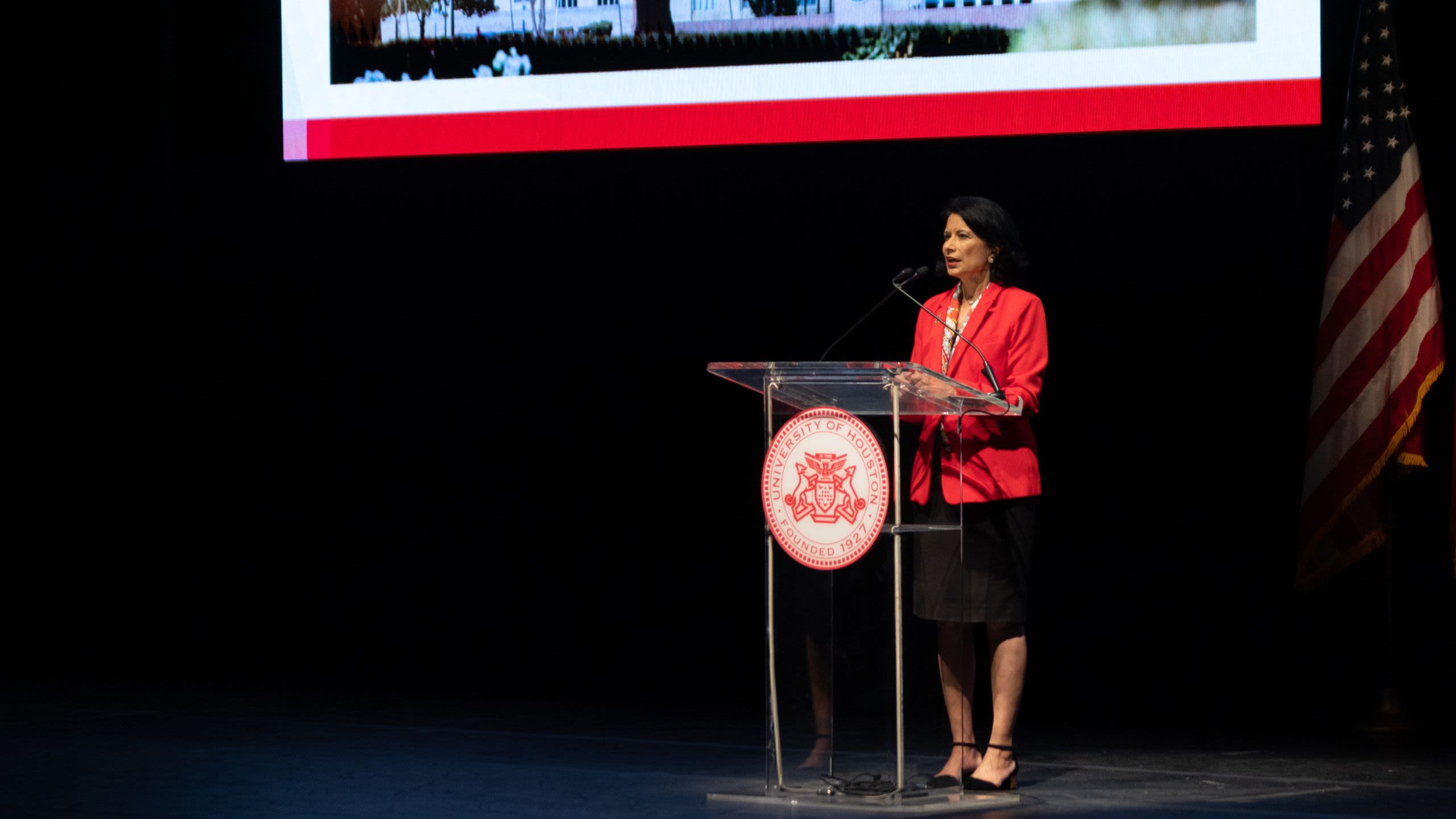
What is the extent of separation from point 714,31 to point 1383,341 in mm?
1997

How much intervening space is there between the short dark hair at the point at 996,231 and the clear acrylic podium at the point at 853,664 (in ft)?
1.15

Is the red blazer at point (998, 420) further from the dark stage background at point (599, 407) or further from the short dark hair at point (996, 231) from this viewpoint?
the dark stage background at point (599, 407)

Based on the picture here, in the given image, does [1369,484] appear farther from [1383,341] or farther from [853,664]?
[853,664]

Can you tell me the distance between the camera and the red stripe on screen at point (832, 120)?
14.6 feet

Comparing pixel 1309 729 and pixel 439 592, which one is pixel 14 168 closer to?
pixel 439 592

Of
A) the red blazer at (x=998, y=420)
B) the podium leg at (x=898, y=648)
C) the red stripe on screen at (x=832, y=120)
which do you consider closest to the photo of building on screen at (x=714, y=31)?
the red stripe on screen at (x=832, y=120)

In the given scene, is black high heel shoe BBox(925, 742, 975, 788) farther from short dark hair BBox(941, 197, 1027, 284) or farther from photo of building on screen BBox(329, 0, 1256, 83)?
photo of building on screen BBox(329, 0, 1256, 83)

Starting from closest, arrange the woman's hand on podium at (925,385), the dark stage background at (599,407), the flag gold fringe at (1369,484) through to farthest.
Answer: the woman's hand on podium at (925,385), the flag gold fringe at (1369,484), the dark stage background at (599,407)

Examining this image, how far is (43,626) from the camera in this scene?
5.84 meters

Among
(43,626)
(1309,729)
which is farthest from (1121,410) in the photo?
(43,626)

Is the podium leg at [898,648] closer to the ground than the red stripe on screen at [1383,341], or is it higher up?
closer to the ground

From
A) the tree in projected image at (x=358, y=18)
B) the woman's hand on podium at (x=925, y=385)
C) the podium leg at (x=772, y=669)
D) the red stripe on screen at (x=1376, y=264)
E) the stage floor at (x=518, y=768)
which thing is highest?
the tree in projected image at (x=358, y=18)

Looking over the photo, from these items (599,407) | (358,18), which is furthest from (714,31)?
(599,407)

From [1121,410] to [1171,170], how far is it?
69cm
